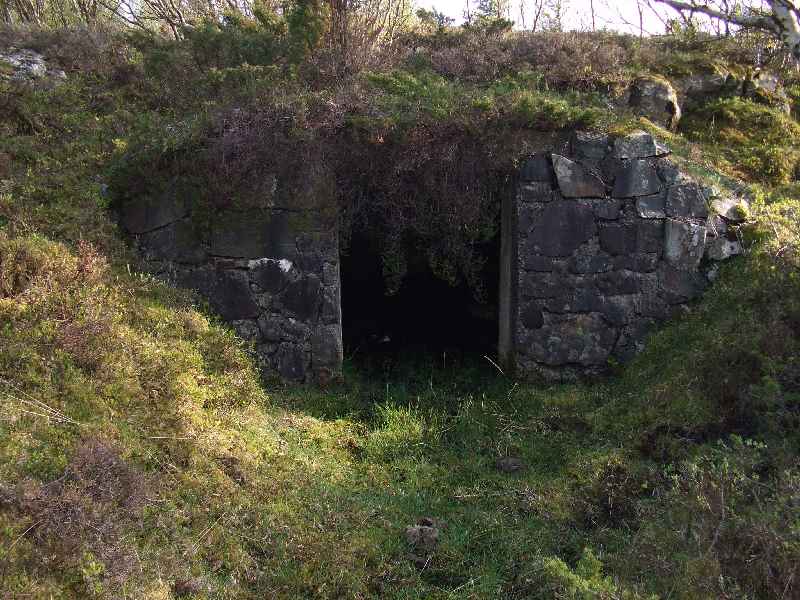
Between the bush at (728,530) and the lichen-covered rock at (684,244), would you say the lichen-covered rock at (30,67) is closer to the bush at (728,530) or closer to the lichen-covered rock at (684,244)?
the lichen-covered rock at (684,244)

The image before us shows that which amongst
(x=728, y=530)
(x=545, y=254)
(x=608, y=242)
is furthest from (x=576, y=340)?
(x=728, y=530)

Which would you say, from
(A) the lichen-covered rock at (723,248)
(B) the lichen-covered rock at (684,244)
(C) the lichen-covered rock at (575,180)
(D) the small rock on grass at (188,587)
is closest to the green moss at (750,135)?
(A) the lichen-covered rock at (723,248)

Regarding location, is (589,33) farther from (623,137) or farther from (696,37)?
(623,137)

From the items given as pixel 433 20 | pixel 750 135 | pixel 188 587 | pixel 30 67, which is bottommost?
pixel 188 587

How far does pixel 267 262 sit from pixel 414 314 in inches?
117

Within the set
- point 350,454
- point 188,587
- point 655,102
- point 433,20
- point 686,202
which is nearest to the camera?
point 188,587

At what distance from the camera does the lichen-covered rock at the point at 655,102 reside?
303 inches

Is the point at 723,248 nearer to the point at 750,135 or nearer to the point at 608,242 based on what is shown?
the point at 608,242

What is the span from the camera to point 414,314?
28.6 ft

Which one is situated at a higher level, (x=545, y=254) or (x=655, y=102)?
(x=655, y=102)

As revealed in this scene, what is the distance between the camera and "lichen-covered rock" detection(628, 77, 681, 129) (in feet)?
25.3

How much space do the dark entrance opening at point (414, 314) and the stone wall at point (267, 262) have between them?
112 centimetres

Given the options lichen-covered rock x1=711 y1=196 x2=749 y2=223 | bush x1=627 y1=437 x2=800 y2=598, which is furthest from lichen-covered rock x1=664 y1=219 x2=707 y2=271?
bush x1=627 y1=437 x2=800 y2=598

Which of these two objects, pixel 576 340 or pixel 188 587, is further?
pixel 576 340
